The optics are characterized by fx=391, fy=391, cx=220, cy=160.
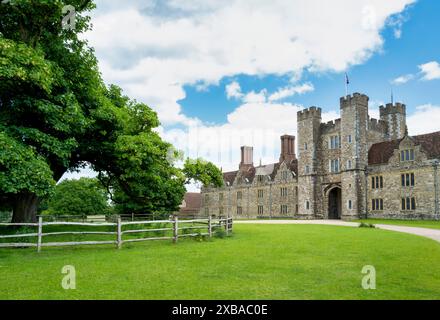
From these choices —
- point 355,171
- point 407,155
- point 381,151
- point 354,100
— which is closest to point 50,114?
point 407,155

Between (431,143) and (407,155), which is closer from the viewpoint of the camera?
(431,143)

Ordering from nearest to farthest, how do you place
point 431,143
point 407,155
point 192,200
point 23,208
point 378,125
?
point 23,208
point 431,143
point 407,155
point 378,125
point 192,200

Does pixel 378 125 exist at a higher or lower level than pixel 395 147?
higher

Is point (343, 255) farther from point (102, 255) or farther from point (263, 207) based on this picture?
point (263, 207)

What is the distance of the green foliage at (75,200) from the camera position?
6662cm

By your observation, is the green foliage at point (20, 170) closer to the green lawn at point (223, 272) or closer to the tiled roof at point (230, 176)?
the green lawn at point (223, 272)

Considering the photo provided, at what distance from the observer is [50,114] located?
52.7 ft

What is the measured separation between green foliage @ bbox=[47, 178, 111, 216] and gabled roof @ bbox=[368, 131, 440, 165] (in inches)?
1673

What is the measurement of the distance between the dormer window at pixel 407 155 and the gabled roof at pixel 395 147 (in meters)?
1.22

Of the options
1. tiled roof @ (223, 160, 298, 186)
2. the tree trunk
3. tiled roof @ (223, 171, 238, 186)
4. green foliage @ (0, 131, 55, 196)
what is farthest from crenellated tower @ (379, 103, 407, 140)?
green foliage @ (0, 131, 55, 196)

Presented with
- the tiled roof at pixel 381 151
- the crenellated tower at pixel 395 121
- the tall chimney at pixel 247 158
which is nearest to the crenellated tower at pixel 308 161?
the tiled roof at pixel 381 151

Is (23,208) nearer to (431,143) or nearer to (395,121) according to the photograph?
(431,143)

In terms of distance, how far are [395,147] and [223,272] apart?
4368 centimetres

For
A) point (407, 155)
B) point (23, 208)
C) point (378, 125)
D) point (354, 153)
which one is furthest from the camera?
point (378, 125)
